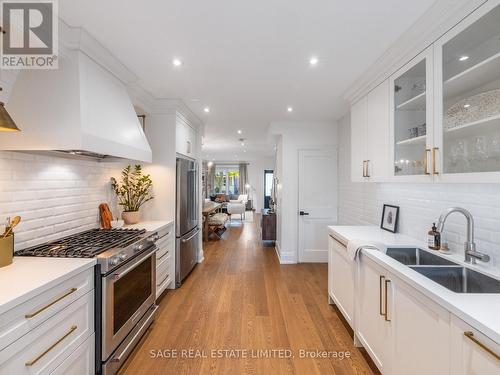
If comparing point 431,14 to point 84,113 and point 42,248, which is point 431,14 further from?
point 42,248

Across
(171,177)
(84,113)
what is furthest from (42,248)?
(171,177)

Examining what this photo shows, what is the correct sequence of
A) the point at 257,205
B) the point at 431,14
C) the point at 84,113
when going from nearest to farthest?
the point at 431,14, the point at 84,113, the point at 257,205

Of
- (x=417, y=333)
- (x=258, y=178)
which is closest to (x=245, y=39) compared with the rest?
(x=417, y=333)

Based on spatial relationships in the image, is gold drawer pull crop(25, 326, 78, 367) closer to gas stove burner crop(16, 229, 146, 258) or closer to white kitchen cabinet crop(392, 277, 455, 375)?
gas stove burner crop(16, 229, 146, 258)

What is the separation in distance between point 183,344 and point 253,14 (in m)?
2.67

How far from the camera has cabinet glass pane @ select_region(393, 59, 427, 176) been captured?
180 centimetres

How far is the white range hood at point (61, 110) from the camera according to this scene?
1657 millimetres

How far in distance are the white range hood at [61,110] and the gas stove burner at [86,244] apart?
705mm

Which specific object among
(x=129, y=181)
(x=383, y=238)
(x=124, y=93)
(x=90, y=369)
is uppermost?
(x=124, y=93)

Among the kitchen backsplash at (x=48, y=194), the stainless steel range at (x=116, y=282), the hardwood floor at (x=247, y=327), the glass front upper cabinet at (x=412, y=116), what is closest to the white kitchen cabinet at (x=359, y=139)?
the glass front upper cabinet at (x=412, y=116)

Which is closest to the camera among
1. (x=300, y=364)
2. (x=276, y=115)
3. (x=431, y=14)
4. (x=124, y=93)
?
(x=431, y=14)

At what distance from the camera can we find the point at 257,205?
1179 cm

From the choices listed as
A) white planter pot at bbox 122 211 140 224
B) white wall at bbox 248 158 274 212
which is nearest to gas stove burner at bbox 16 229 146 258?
white planter pot at bbox 122 211 140 224

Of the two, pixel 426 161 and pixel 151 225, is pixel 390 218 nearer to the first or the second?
pixel 426 161
